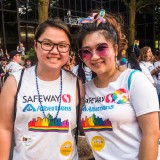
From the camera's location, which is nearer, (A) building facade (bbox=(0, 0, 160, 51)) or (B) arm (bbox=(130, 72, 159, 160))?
(B) arm (bbox=(130, 72, 159, 160))

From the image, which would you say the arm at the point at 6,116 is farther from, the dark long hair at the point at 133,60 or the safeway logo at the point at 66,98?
the dark long hair at the point at 133,60

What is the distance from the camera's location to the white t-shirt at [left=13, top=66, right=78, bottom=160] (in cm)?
192

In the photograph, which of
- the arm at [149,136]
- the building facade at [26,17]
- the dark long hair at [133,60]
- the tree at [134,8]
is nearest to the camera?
the arm at [149,136]

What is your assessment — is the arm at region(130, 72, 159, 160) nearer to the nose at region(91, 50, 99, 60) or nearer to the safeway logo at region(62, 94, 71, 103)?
the nose at region(91, 50, 99, 60)

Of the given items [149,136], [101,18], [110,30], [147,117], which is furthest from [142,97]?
[101,18]

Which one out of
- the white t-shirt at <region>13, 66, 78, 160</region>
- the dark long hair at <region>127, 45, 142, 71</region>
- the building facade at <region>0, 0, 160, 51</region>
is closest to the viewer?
the white t-shirt at <region>13, 66, 78, 160</region>

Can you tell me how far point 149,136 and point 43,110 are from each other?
28.0 inches

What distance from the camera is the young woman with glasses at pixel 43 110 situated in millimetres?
1928

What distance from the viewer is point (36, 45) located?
6.70 feet

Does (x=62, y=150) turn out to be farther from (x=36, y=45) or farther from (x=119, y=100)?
(x=36, y=45)

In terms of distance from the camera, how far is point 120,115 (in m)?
1.80

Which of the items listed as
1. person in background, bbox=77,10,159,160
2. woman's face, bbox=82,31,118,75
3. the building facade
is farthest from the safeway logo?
the building facade

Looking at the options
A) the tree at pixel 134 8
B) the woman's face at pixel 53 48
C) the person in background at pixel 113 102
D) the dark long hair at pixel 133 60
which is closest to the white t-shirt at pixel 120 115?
the person in background at pixel 113 102

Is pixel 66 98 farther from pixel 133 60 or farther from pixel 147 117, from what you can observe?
pixel 133 60
